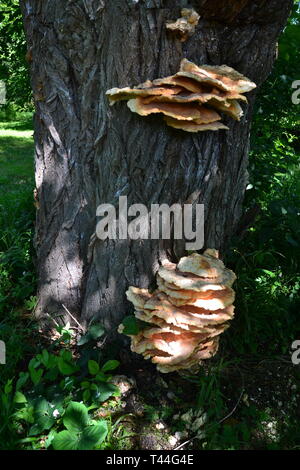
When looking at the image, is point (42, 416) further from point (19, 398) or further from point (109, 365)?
point (109, 365)

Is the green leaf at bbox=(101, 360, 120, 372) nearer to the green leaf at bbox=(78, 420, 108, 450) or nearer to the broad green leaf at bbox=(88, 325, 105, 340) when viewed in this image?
the broad green leaf at bbox=(88, 325, 105, 340)

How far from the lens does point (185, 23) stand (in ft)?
7.34

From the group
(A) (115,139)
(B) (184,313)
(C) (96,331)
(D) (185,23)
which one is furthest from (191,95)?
(C) (96,331)

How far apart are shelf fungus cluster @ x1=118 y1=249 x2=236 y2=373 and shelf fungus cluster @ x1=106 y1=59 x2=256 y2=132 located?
0.81 meters

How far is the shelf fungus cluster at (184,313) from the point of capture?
230 cm

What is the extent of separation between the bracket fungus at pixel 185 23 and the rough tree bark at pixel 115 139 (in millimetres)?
47

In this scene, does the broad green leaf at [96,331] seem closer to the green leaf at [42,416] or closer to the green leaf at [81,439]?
the green leaf at [42,416]

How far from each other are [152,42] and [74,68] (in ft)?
1.95

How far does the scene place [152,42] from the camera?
2.32m

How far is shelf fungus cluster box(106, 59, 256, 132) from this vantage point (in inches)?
84.7

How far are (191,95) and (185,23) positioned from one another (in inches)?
17.0

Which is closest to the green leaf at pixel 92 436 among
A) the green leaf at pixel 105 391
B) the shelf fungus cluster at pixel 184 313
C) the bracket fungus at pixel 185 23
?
the green leaf at pixel 105 391

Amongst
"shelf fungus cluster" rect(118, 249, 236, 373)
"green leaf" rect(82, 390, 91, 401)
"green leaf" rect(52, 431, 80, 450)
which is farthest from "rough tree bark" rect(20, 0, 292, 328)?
"green leaf" rect(52, 431, 80, 450)
